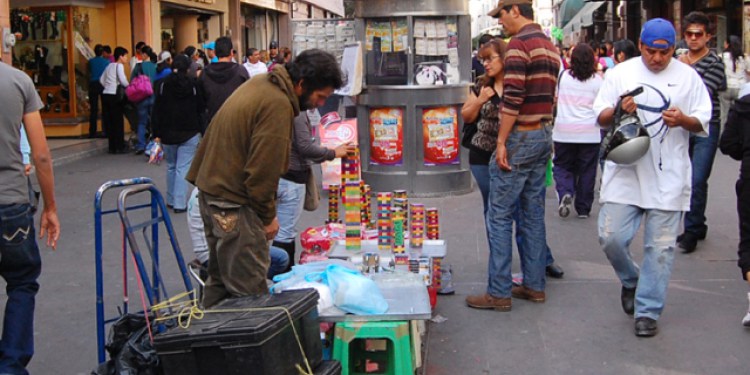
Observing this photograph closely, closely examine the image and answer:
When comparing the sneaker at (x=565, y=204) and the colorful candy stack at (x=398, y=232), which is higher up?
the colorful candy stack at (x=398, y=232)

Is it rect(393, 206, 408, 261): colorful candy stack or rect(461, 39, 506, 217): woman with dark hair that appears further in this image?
rect(461, 39, 506, 217): woman with dark hair

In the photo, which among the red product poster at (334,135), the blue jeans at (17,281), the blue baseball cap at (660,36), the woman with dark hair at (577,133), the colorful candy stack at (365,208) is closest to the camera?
the blue jeans at (17,281)

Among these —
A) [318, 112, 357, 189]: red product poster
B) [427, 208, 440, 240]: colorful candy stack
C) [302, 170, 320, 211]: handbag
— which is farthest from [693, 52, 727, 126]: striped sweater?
[318, 112, 357, 189]: red product poster

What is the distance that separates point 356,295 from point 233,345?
100 cm

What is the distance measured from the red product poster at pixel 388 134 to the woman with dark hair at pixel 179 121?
1.92m

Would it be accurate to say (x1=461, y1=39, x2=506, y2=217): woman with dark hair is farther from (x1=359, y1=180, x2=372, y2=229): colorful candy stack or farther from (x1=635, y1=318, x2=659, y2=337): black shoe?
(x1=635, y1=318, x2=659, y2=337): black shoe

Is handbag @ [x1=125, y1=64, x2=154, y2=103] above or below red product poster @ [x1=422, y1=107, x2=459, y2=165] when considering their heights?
above

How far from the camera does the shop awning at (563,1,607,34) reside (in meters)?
31.6

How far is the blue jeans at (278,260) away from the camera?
5781 mm

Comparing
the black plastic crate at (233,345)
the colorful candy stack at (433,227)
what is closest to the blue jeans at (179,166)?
the colorful candy stack at (433,227)

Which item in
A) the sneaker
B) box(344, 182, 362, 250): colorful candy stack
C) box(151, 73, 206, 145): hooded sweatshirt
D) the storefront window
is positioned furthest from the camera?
the storefront window

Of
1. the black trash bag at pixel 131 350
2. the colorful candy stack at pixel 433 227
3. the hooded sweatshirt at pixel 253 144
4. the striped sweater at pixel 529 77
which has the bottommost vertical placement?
the black trash bag at pixel 131 350

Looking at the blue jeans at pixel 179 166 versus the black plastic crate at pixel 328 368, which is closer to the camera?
the black plastic crate at pixel 328 368

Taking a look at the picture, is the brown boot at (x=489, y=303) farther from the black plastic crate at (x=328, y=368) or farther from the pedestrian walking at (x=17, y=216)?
the pedestrian walking at (x=17, y=216)
